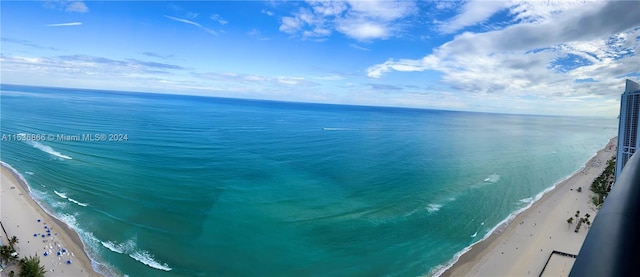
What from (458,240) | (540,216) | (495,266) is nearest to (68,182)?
(458,240)

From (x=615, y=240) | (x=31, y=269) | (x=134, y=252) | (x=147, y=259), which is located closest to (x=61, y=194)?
(x=31, y=269)

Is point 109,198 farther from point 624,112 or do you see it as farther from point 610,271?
point 624,112

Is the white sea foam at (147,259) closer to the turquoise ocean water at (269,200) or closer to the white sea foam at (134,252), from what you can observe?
the white sea foam at (134,252)

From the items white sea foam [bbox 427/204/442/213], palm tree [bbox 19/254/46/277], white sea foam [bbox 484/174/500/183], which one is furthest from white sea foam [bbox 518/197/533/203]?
palm tree [bbox 19/254/46/277]

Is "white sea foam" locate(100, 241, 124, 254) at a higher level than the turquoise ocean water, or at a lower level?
lower

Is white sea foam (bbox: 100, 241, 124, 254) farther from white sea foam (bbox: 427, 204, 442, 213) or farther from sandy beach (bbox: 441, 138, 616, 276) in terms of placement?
white sea foam (bbox: 427, 204, 442, 213)
